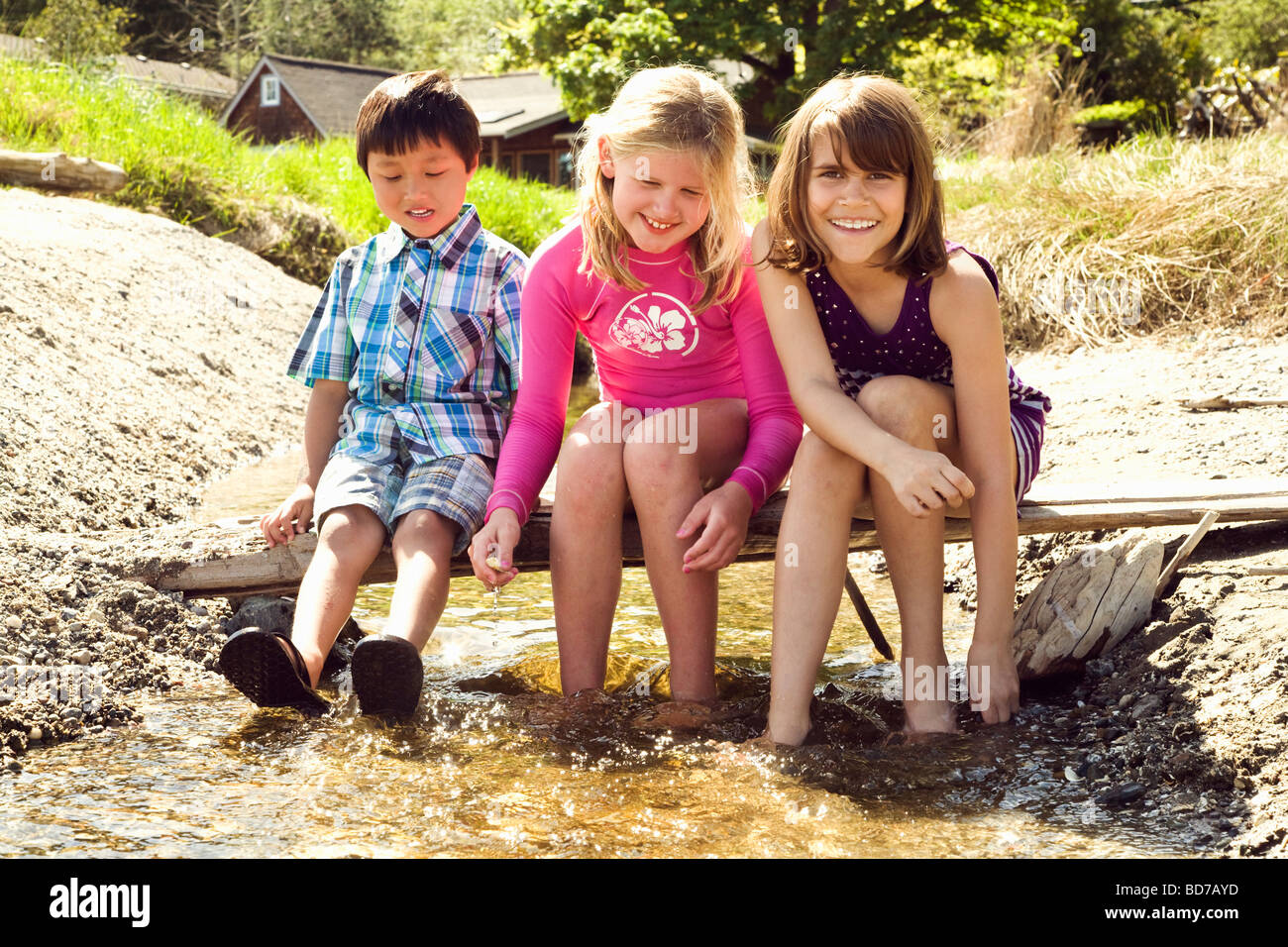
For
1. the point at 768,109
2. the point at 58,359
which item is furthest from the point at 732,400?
the point at 768,109

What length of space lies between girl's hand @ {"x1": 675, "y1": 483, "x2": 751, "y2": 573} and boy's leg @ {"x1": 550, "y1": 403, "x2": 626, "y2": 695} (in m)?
0.19

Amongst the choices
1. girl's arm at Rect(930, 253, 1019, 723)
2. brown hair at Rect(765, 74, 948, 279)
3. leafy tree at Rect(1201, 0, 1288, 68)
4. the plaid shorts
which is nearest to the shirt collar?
the plaid shorts

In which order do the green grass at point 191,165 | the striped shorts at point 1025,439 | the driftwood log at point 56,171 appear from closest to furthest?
the striped shorts at point 1025,439
the driftwood log at point 56,171
the green grass at point 191,165

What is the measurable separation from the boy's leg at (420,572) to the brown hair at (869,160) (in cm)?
96

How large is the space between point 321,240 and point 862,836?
28.9 ft

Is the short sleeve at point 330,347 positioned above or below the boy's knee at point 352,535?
above

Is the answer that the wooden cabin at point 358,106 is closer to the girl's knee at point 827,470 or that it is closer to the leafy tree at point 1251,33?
the leafy tree at point 1251,33

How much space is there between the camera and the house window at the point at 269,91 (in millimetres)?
30828

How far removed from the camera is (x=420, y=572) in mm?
2602

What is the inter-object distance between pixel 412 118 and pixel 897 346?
1267 mm

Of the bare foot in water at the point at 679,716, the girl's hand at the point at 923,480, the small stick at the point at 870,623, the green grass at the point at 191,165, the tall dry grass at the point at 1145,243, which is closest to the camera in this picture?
the girl's hand at the point at 923,480

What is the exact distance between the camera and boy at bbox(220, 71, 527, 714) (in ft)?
8.77

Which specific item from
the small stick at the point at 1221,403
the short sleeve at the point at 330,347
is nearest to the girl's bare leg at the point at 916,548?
the short sleeve at the point at 330,347
